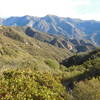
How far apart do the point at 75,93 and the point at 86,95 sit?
4.89m

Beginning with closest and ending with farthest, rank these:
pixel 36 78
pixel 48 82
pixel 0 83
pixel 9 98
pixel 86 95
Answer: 1. pixel 9 98
2. pixel 86 95
3. pixel 0 83
4. pixel 48 82
5. pixel 36 78

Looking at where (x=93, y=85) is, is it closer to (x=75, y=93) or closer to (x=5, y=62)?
(x=75, y=93)

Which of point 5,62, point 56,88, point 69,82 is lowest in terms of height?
point 5,62

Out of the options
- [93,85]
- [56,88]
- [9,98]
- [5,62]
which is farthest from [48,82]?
[5,62]

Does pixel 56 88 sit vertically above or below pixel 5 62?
above

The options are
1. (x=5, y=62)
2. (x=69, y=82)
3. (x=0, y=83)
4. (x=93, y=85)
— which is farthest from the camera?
(x=5, y=62)

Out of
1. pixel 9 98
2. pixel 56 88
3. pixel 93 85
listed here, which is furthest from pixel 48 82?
pixel 9 98

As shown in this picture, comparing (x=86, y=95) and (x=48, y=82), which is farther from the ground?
(x=86, y=95)

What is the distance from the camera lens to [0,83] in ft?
243

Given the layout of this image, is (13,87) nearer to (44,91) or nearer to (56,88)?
(44,91)

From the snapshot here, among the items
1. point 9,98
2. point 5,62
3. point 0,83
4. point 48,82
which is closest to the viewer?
point 9,98

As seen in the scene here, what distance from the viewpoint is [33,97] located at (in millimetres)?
65500

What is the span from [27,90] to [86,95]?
14927mm

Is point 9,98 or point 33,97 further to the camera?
point 33,97
